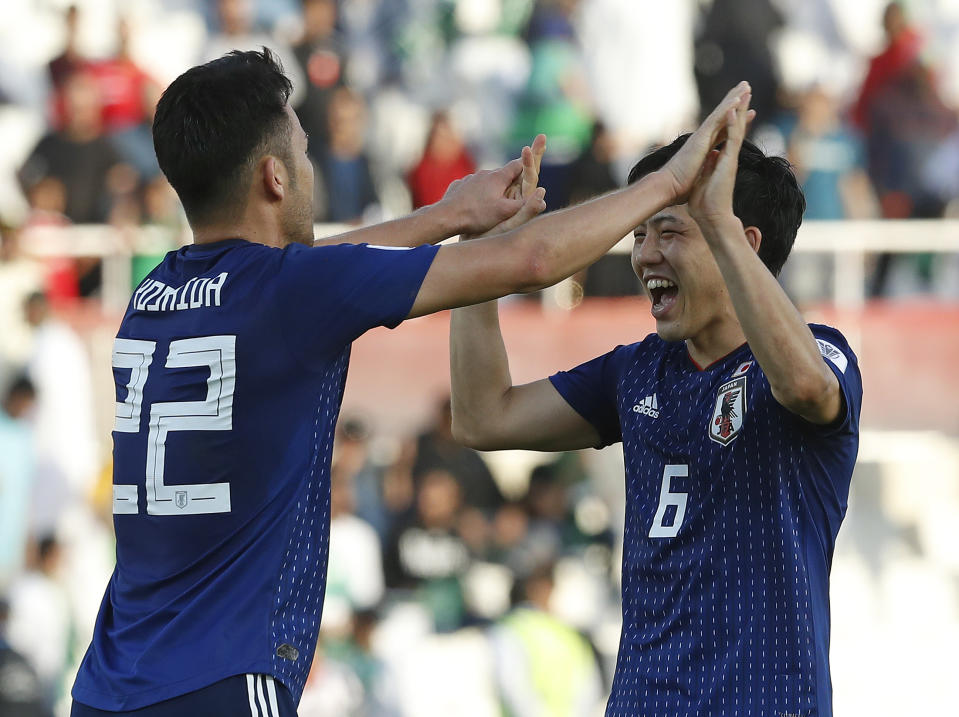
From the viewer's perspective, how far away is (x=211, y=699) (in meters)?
Answer: 3.15

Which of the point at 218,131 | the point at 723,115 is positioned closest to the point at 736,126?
the point at 723,115

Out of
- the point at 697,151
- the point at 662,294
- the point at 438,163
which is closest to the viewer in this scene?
the point at 697,151

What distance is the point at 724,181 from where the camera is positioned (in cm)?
346

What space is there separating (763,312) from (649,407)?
580mm

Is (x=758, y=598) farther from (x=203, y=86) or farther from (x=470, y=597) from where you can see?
(x=470, y=597)

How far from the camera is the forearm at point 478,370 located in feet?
13.8

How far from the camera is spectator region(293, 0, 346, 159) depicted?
10383 millimetres

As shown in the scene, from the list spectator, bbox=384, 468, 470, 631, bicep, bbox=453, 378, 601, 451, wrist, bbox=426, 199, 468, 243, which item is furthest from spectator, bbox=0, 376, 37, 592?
wrist, bbox=426, 199, 468, 243

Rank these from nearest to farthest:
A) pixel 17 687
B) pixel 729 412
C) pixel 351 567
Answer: pixel 729 412
pixel 17 687
pixel 351 567

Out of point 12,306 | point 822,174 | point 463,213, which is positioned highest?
point 822,174

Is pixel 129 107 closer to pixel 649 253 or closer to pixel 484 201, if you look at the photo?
pixel 484 201

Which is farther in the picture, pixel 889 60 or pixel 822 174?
pixel 889 60

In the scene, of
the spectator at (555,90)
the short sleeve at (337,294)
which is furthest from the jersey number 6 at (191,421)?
the spectator at (555,90)

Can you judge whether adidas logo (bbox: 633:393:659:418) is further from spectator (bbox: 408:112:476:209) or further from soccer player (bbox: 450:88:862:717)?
spectator (bbox: 408:112:476:209)
